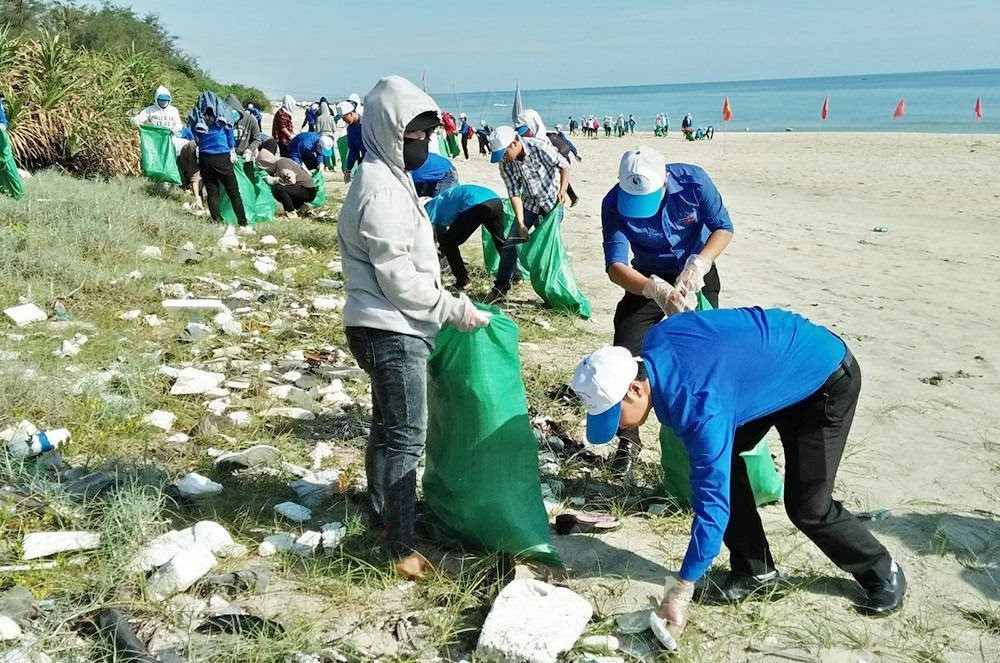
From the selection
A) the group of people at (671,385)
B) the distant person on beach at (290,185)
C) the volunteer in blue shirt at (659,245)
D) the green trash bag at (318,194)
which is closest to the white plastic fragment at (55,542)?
the group of people at (671,385)

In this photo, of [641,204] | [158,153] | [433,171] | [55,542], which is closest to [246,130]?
[158,153]

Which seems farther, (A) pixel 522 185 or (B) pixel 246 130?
(B) pixel 246 130

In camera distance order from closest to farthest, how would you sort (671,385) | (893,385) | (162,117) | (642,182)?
1. (671,385)
2. (642,182)
3. (893,385)
4. (162,117)

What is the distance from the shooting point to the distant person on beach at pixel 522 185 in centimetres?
639

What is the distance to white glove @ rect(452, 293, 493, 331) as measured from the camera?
2.70 metres

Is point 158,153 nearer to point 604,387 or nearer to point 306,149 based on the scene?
point 306,149

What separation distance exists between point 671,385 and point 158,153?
922 centimetres

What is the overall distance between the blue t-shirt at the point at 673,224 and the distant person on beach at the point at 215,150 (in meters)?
5.90

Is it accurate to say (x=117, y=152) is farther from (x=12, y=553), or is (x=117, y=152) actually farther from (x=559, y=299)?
(x=12, y=553)

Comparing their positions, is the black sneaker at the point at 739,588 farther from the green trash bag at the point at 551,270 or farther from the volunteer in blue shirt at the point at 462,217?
the volunteer in blue shirt at the point at 462,217

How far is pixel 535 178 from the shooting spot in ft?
21.0

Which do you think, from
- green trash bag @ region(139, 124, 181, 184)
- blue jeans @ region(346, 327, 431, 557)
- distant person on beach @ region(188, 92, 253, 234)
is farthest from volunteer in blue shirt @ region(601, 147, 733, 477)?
green trash bag @ region(139, 124, 181, 184)

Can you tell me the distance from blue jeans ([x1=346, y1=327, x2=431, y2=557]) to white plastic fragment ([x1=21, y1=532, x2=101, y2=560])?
0.96m

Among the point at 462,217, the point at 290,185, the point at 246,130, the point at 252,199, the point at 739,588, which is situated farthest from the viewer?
the point at 246,130
